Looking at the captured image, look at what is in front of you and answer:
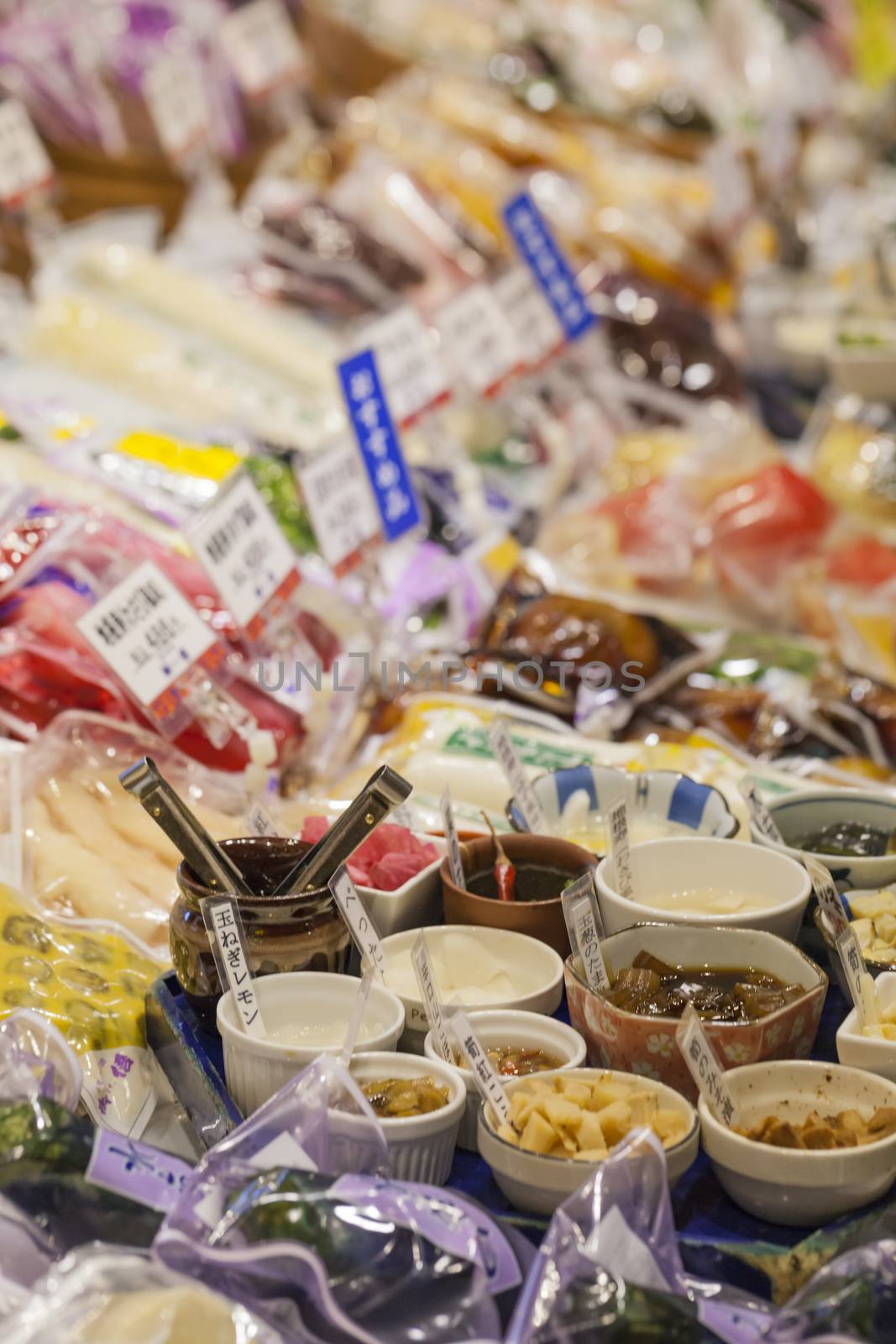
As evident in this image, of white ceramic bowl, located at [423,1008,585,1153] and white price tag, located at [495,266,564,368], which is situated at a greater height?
white ceramic bowl, located at [423,1008,585,1153]

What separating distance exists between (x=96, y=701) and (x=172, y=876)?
0.40 m

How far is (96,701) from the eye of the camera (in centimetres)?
234

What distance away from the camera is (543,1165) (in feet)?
4.60

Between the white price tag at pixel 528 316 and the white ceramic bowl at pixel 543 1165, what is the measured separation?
250 centimetres

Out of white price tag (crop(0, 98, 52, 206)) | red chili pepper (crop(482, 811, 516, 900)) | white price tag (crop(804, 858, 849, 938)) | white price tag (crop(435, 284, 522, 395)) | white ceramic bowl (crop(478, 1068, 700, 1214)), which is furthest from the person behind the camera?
white price tag (crop(0, 98, 52, 206))

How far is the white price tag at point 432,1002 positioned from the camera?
1.58m

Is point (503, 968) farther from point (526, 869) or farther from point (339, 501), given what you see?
point (339, 501)

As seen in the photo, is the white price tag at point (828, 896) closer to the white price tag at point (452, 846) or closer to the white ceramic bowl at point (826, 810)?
the white ceramic bowl at point (826, 810)

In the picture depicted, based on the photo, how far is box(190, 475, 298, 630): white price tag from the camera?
2.28 meters

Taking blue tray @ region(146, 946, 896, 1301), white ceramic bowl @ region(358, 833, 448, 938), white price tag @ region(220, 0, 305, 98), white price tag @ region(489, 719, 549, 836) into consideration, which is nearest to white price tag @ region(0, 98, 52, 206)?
white price tag @ region(220, 0, 305, 98)

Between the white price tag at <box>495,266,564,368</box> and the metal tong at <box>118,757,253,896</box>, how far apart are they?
7.28 ft

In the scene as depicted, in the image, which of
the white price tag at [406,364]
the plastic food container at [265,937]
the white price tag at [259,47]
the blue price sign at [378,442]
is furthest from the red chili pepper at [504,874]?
the white price tag at [259,47]

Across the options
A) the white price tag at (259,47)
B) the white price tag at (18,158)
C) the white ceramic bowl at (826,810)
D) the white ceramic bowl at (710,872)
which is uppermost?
the white price tag at (18,158)

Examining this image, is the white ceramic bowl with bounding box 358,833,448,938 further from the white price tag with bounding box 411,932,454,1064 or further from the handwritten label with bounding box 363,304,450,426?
the handwritten label with bounding box 363,304,450,426
